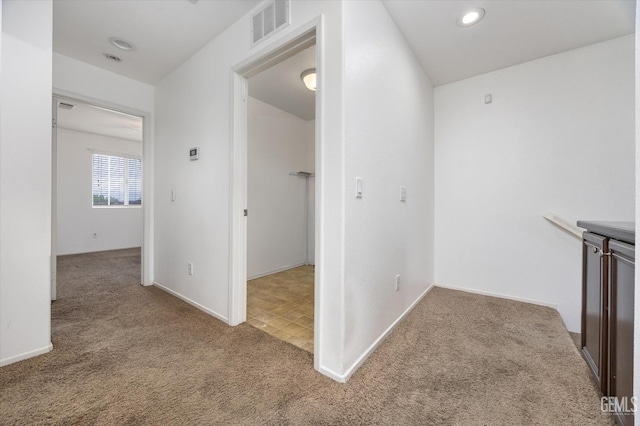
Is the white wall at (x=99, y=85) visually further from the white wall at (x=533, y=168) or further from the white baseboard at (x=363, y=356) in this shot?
the white wall at (x=533, y=168)

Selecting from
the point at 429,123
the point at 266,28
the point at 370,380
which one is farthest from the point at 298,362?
the point at 429,123

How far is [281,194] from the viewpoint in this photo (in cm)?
407

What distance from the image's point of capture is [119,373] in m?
1.50

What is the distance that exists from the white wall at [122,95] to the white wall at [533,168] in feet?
11.8

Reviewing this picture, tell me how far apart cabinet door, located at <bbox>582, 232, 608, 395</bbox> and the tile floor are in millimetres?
1616

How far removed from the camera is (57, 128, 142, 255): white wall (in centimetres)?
516

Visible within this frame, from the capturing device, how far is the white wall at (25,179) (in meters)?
1.56

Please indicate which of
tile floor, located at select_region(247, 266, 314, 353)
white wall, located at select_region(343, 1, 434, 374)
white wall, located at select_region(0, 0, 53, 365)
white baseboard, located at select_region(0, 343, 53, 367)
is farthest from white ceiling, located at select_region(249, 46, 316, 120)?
white baseboard, located at select_region(0, 343, 53, 367)

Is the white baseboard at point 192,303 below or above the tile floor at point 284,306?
above

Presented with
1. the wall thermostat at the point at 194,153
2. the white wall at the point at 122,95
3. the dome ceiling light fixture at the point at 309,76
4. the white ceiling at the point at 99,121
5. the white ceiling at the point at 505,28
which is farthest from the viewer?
the white ceiling at the point at 99,121

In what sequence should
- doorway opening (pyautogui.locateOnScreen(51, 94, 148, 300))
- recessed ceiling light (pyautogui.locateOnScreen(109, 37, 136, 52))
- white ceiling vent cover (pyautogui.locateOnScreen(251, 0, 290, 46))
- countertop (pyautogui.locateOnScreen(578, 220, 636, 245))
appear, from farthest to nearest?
doorway opening (pyautogui.locateOnScreen(51, 94, 148, 300)) → recessed ceiling light (pyautogui.locateOnScreen(109, 37, 136, 52)) → white ceiling vent cover (pyautogui.locateOnScreen(251, 0, 290, 46)) → countertop (pyautogui.locateOnScreen(578, 220, 636, 245))

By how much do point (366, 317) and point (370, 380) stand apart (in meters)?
0.35

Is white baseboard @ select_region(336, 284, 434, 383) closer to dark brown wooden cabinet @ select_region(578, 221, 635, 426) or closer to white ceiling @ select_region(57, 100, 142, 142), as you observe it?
dark brown wooden cabinet @ select_region(578, 221, 635, 426)

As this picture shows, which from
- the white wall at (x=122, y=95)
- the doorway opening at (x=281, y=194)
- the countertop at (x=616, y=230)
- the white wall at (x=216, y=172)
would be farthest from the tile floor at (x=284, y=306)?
the countertop at (x=616, y=230)
